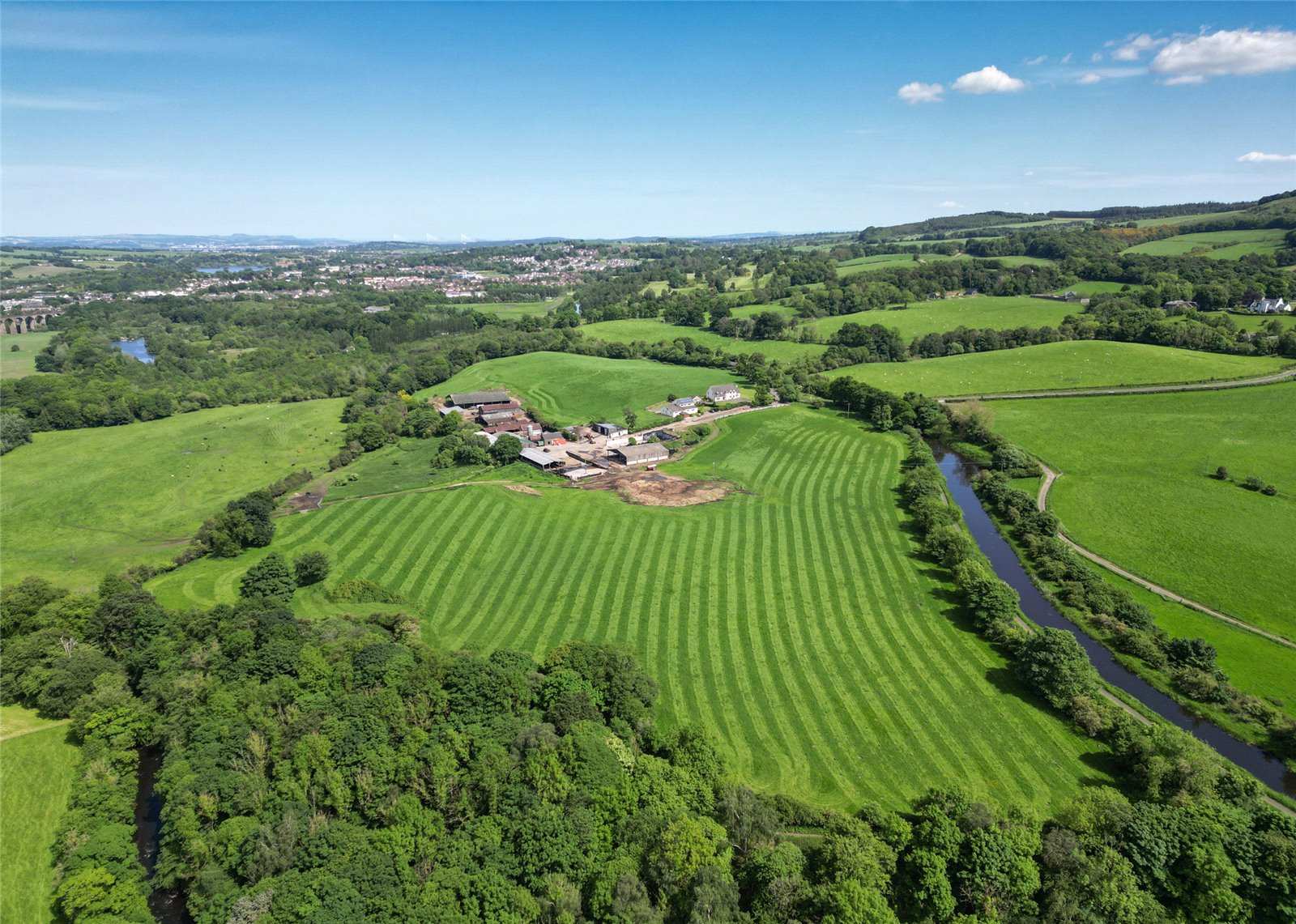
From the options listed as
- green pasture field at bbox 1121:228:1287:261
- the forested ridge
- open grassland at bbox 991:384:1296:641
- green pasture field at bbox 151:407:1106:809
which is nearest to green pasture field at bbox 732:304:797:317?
open grassland at bbox 991:384:1296:641

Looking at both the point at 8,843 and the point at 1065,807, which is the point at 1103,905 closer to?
the point at 1065,807

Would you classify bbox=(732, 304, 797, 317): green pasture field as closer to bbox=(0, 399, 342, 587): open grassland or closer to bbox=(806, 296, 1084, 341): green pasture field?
bbox=(806, 296, 1084, 341): green pasture field

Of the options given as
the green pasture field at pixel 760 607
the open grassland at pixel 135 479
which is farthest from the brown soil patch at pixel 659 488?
the open grassland at pixel 135 479

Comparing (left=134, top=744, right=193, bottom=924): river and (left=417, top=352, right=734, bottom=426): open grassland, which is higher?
(left=417, top=352, right=734, bottom=426): open grassland

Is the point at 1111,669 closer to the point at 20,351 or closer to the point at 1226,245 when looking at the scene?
the point at 1226,245

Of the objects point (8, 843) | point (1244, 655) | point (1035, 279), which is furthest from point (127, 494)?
point (1035, 279)

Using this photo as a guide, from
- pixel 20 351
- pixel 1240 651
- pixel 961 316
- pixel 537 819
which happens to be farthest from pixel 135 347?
pixel 1240 651
